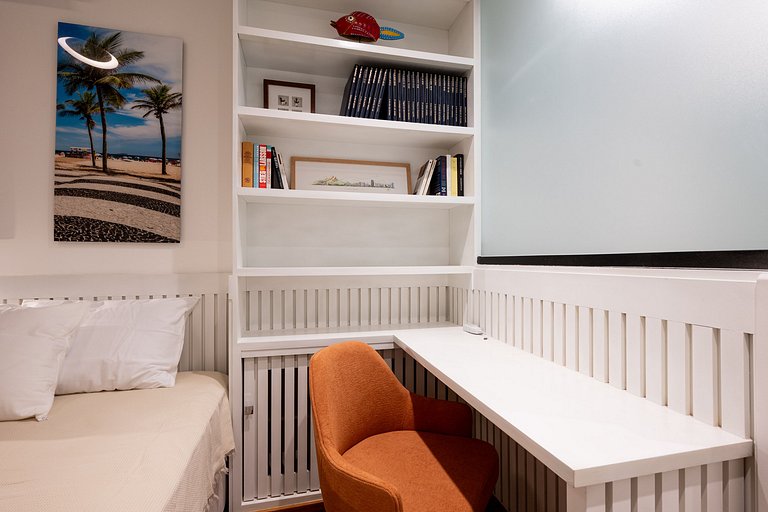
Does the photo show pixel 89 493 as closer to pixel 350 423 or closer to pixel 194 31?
pixel 350 423

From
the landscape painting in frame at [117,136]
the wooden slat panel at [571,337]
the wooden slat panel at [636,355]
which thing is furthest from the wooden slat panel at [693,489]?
the landscape painting in frame at [117,136]

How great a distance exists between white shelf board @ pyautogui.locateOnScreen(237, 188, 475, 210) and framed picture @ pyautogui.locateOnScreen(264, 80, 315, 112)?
1.62ft

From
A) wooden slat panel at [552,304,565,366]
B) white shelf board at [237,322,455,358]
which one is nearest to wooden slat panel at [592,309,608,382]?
wooden slat panel at [552,304,565,366]

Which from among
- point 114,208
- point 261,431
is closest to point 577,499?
point 261,431

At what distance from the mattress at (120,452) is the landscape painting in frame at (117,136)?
0.83 m

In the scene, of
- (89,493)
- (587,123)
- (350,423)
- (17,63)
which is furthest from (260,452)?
(17,63)

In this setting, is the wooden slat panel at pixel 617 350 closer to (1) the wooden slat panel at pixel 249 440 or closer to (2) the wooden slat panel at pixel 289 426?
(2) the wooden slat panel at pixel 289 426

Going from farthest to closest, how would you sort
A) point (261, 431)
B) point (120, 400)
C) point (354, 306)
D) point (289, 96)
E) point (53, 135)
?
1. point (354, 306)
2. point (289, 96)
3. point (53, 135)
4. point (261, 431)
5. point (120, 400)

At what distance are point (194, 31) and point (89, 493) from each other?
2.08 metres

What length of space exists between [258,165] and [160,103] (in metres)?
0.69

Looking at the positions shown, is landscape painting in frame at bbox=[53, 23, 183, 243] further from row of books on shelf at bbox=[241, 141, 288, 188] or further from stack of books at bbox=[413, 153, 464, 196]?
stack of books at bbox=[413, 153, 464, 196]

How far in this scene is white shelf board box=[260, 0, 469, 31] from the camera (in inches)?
79.6

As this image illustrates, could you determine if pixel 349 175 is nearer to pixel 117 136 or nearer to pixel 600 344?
pixel 117 136

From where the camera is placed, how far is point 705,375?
2.82 ft
